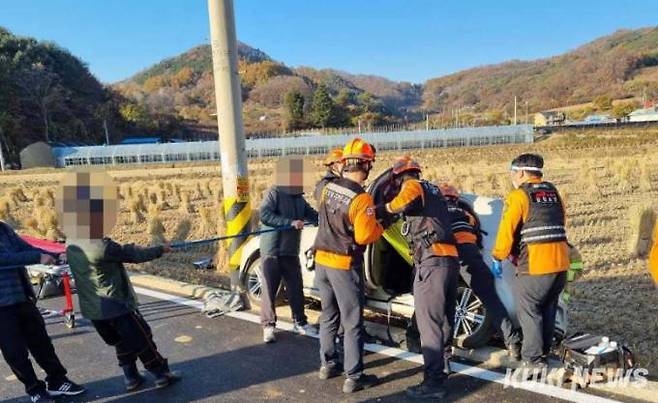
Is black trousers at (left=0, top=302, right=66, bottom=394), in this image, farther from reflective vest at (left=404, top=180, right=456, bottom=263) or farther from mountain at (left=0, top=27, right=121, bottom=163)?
mountain at (left=0, top=27, right=121, bottom=163)

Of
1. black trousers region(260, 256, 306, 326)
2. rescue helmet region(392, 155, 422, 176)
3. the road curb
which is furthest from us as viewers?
black trousers region(260, 256, 306, 326)

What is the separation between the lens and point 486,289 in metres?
4.38

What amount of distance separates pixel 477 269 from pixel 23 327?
11.7 feet

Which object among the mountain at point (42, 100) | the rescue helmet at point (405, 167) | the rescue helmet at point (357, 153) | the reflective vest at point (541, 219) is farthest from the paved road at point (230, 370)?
the mountain at point (42, 100)

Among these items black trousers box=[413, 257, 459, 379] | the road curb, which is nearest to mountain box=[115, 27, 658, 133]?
the road curb

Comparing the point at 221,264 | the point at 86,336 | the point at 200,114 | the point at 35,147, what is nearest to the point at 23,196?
the point at 221,264

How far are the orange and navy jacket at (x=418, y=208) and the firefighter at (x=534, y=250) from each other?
0.41 metres

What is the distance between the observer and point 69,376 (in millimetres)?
4543

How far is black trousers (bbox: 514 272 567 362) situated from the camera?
153 inches

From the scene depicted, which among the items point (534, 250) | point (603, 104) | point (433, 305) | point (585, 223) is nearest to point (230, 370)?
point (433, 305)

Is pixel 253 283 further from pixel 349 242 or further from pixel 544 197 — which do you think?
pixel 544 197

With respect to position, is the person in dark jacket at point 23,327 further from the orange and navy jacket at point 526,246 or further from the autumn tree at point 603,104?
the autumn tree at point 603,104

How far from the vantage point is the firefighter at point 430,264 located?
384 cm

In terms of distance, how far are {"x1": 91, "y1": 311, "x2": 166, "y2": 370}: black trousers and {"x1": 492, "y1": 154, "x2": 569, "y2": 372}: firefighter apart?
9.11ft
